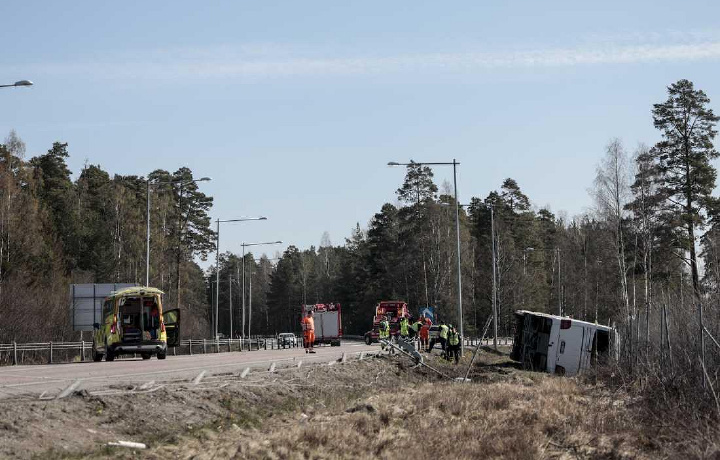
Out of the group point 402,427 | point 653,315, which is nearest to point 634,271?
point 653,315

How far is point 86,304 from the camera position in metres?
44.3

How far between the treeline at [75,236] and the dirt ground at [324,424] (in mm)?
28693

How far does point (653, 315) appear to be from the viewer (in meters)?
30.8

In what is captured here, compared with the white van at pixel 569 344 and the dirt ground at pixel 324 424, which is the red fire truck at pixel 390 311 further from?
the dirt ground at pixel 324 424

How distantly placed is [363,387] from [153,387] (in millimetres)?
8250

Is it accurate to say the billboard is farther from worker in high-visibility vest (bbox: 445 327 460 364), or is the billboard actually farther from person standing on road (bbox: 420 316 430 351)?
worker in high-visibility vest (bbox: 445 327 460 364)

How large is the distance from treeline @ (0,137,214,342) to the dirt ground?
28.7m

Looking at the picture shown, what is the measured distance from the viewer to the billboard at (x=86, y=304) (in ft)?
145

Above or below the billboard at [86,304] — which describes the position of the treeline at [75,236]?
above

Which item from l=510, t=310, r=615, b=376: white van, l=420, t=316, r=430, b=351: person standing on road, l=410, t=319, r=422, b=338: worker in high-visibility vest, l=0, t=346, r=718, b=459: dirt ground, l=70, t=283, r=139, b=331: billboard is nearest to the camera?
l=0, t=346, r=718, b=459: dirt ground

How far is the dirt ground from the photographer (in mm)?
14781

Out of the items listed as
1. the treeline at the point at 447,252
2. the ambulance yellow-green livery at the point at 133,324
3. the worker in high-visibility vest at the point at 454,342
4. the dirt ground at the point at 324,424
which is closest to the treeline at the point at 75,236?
the treeline at the point at 447,252

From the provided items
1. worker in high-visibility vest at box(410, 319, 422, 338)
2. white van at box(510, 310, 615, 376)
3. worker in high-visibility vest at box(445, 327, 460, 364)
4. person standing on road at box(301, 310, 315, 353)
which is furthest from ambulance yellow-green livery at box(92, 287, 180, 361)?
white van at box(510, 310, 615, 376)

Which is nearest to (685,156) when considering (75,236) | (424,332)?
(424,332)
